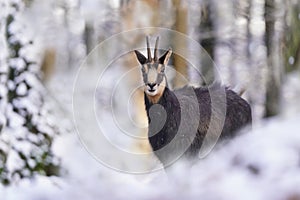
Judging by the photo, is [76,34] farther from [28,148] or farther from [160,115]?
[160,115]

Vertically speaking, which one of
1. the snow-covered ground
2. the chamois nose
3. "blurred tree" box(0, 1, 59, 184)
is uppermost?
"blurred tree" box(0, 1, 59, 184)

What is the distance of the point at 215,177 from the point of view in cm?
350

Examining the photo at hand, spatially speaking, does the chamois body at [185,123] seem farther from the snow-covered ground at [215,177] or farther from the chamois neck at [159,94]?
the snow-covered ground at [215,177]

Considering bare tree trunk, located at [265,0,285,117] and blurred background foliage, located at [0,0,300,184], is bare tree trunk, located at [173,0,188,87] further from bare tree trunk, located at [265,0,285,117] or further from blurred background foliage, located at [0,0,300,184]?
bare tree trunk, located at [265,0,285,117]

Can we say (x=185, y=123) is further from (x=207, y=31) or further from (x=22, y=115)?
(x=22, y=115)

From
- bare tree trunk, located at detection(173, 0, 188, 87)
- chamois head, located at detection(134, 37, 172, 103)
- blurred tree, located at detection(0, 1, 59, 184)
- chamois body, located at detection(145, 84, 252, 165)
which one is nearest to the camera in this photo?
chamois head, located at detection(134, 37, 172, 103)

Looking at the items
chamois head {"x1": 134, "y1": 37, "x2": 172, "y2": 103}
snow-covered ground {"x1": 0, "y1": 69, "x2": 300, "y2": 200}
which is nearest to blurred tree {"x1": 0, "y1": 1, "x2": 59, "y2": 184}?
snow-covered ground {"x1": 0, "y1": 69, "x2": 300, "y2": 200}

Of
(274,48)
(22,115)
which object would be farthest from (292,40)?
(22,115)

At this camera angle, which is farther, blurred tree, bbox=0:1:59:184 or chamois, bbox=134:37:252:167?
blurred tree, bbox=0:1:59:184

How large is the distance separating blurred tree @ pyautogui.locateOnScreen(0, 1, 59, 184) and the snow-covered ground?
15cm

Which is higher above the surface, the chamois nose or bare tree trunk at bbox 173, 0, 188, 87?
bare tree trunk at bbox 173, 0, 188, 87

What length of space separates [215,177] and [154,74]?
3.09ft

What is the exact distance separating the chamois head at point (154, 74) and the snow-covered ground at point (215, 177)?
506 mm

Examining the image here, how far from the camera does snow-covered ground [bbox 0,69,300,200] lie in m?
3.39
